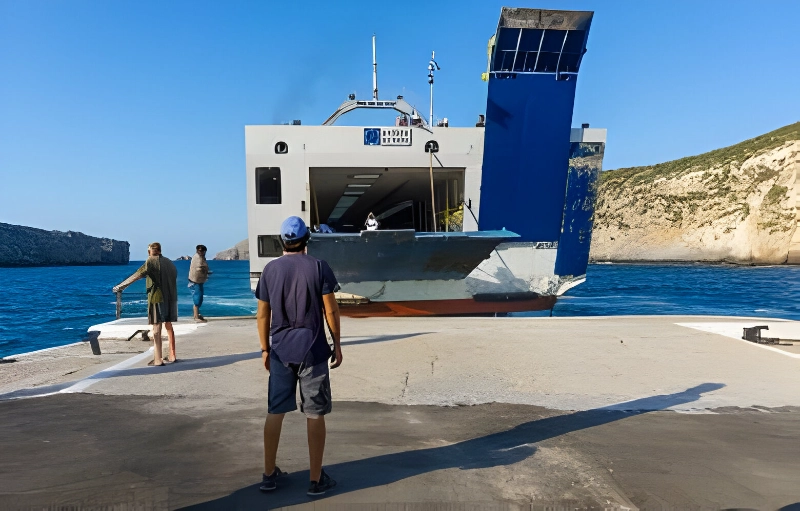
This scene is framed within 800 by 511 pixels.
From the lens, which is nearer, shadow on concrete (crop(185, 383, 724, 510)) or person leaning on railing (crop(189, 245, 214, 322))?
shadow on concrete (crop(185, 383, 724, 510))

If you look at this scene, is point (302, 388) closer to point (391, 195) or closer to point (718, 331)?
point (718, 331)

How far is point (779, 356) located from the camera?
25.6ft

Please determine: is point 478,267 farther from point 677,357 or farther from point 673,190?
point 673,190

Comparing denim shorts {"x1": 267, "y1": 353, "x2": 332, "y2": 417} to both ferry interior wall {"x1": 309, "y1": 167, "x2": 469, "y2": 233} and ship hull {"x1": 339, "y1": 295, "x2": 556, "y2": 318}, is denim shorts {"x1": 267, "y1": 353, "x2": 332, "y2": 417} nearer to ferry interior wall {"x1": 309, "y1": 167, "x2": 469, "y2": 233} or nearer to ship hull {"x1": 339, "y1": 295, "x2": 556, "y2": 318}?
ship hull {"x1": 339, "y1": 295, "x2": 556, "y2": 318}

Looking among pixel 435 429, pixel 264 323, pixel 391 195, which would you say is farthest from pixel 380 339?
pixel 391 195

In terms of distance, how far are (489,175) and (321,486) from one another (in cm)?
1216

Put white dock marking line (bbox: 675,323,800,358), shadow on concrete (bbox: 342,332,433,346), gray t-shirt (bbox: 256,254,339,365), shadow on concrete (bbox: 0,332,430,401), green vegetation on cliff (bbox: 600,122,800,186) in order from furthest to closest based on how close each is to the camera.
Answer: green vegetation on cliff (bbox: 600,122,800,186)
shadow on concrete (bbox: 342,332,433,346)
white dock marking line (bbox: 675,323,800,358)
shadow on concrete (bbox: 0,332,430,401)
gray t-shirt (bbox: 256,254,339,365)

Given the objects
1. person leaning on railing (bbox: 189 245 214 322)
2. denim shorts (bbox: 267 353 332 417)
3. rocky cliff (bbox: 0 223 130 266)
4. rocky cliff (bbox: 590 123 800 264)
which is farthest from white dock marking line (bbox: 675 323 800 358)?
rocky cliff (bbox: 0 223 130 266)

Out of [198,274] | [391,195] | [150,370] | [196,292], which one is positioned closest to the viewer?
[150,370]

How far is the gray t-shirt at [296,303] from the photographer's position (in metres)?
3.51

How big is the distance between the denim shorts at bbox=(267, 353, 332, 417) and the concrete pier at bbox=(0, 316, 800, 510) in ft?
1.47

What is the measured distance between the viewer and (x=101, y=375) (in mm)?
6633

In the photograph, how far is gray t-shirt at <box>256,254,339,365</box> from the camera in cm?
351

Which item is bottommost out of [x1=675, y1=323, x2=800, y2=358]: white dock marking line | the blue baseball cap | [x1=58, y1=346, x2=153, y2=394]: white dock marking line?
[x1=675, y1=323, x2=800, y2=358]: white dock marking line
